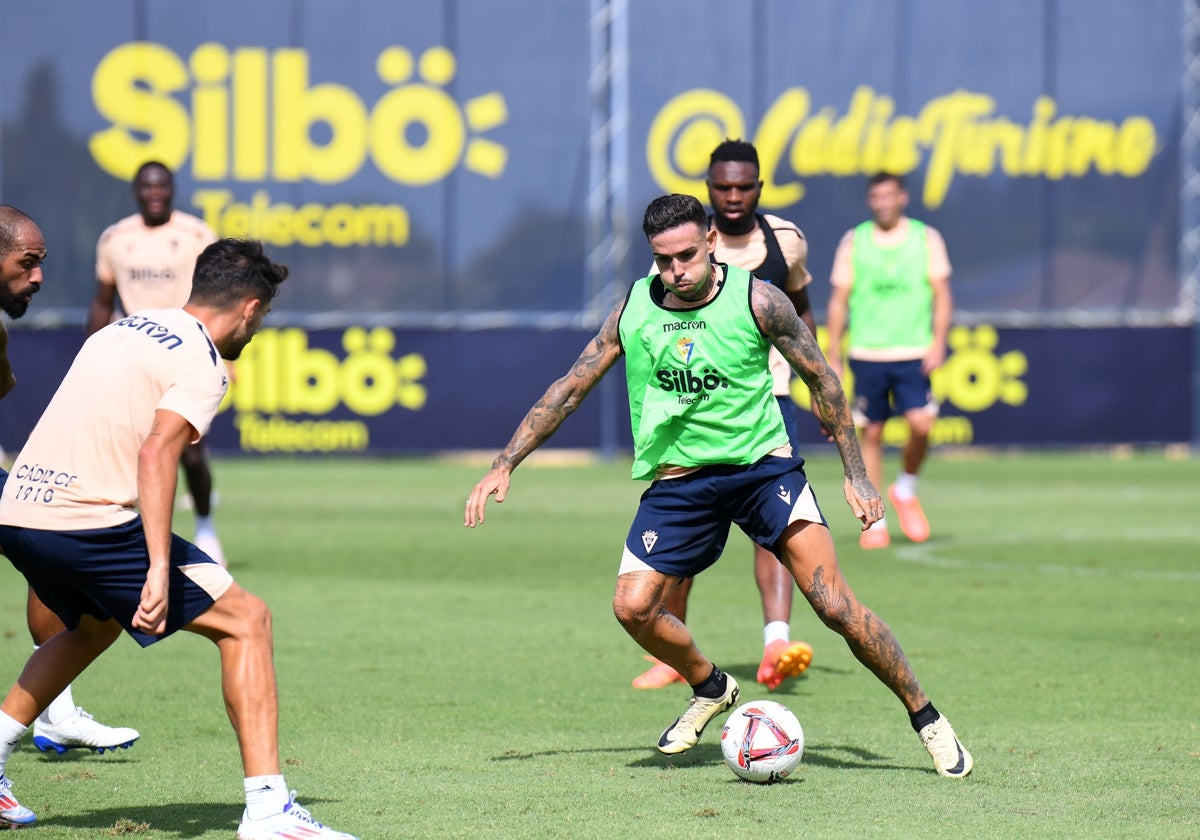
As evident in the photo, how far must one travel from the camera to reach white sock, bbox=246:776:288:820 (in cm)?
520

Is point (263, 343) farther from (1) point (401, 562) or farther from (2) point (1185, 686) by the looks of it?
(2) point (1185, 686)

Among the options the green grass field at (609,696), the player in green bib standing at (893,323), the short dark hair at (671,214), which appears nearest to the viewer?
the green grass field at (609,696)

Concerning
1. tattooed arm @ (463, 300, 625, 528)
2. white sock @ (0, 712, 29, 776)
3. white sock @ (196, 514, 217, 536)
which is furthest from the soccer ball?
white sock @ (196, 514, 217, 536)

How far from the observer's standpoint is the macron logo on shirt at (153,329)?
531cm

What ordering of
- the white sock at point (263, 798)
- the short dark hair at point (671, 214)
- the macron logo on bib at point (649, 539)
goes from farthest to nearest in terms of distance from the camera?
the macron logo on bib at point (649, 539) → the short dark hair at point (671, 214) → the white sock at point (263, 798)

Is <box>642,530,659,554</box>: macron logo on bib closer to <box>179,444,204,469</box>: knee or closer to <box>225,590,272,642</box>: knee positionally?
<box>225,590,272,642</box>: knee

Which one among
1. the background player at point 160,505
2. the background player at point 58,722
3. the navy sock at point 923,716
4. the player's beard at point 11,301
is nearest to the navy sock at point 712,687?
the navy sock at point 923,716

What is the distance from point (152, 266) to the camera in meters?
11.8

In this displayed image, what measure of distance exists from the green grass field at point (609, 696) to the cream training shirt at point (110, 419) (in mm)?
1026

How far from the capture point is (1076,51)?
23.6 meters

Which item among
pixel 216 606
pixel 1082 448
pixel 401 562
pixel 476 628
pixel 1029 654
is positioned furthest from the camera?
pixel 1082 448

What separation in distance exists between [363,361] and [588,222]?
3.30 metres

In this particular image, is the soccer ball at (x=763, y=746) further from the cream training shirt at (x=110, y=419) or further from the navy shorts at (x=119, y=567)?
the cream training shirt at (x=110, y=419)

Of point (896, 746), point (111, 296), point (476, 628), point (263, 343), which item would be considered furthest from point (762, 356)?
point (263, 343)
